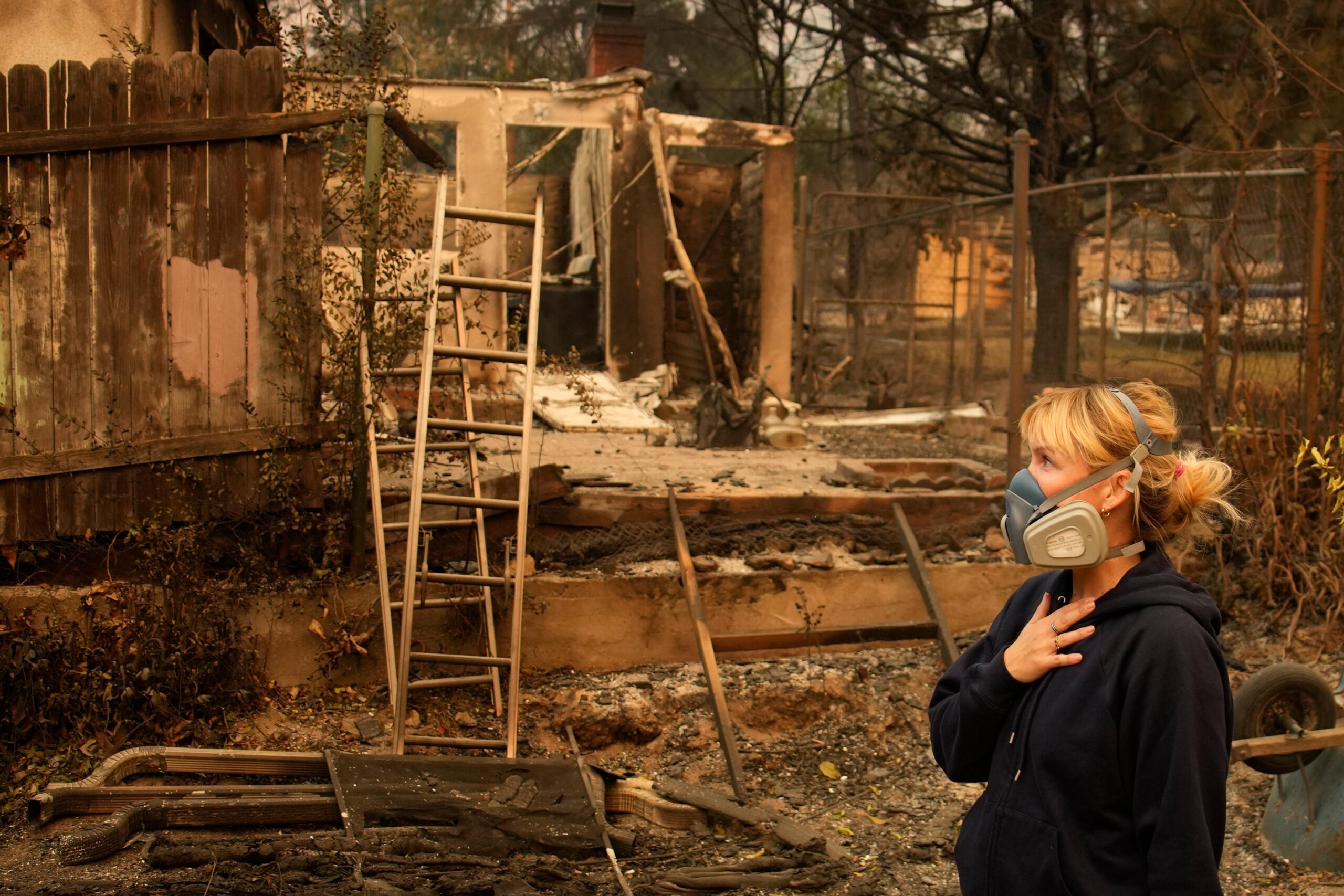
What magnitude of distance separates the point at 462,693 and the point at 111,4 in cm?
436

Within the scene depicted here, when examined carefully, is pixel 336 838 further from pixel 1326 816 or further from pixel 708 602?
pixel 1326 816

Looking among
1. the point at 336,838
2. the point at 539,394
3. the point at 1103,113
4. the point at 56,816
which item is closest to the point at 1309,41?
the point at 1103,113

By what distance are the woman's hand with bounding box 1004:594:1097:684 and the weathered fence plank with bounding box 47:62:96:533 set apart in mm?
4609

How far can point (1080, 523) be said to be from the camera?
206 centimetres

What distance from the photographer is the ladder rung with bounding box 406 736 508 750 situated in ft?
15.9

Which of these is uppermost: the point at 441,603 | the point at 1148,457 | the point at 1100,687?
the point at 1148,457

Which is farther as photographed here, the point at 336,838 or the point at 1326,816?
the point at 1326,816

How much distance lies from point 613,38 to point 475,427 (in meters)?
12.2

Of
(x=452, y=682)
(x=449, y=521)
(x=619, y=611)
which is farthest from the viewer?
(x=619, y=611)

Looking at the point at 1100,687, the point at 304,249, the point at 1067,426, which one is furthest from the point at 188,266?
the point at 1100,687

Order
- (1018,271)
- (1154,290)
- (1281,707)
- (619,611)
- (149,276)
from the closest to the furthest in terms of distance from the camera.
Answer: (1281,707)
(149,276)
(619,611)
(1018,271)
(1154,290)

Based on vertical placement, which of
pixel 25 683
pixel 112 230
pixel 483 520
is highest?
pixel 112 230

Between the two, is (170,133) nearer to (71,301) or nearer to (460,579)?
(71,301)

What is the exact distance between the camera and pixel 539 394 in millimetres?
10930
